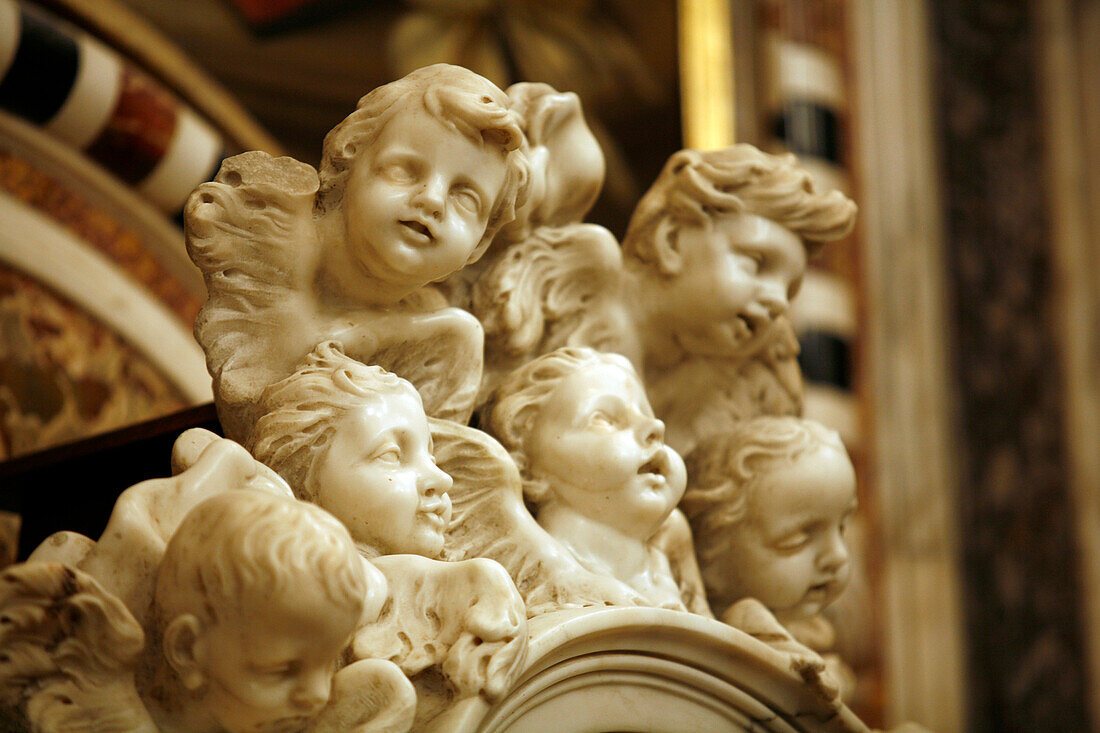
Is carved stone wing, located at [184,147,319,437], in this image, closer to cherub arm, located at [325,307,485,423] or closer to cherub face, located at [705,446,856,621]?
cherub arm, located at [325,307,485,423]

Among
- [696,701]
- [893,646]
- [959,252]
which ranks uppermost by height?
[696,701]

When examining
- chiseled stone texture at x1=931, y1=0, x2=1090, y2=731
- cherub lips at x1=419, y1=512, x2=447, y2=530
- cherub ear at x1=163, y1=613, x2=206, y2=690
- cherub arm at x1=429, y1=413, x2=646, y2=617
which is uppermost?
cherub ear at x1=163, y1=613, x2=206, y2=690

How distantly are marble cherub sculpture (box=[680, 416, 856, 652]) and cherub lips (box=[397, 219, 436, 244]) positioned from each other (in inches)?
20.2

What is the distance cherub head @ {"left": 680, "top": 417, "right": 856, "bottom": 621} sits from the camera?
1.59m

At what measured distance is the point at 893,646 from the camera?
12.5 feet

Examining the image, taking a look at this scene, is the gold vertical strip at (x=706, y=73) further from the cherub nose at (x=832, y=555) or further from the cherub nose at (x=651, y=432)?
the cherub nose at (x=651, y=432)

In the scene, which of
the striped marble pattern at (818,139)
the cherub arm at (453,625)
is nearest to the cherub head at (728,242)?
the cherub arm at (453,625)

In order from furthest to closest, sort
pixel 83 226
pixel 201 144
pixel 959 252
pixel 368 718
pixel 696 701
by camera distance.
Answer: pixel 959 252 < pixel 201 144 < pixel 83 226 < pixel 696 701 < pixel 368 718

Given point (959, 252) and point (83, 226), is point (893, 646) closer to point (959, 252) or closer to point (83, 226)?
point (959, 252)

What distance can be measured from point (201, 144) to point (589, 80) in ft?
4.10

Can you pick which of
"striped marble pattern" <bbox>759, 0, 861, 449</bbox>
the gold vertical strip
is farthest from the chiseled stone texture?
the gold vertical strip

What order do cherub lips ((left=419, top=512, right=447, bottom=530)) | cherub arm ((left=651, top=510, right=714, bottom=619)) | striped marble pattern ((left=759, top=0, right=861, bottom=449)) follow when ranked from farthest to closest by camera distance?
striped marble pattern ((left=759, top=0, right=861, bottom=449)) → cherub arm ((left=651, top=510, right=714, bottom=619)) → cherub lips ((left=419, top=512, right=447, bottom=530))

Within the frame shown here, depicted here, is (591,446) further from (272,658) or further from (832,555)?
(272,658)

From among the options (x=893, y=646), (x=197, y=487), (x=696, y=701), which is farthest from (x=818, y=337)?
(x=197, y=487)
